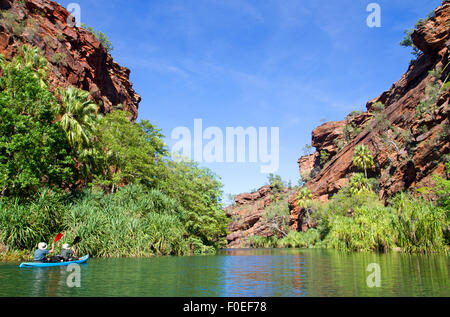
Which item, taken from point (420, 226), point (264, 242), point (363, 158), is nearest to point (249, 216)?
point (264, 242)

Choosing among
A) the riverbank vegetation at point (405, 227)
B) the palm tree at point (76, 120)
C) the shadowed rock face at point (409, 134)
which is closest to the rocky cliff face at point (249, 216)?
the shadowed rock face at point (409, 134)

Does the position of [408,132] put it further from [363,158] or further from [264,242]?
[264,242]

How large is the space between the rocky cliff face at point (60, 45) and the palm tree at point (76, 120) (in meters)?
9.44

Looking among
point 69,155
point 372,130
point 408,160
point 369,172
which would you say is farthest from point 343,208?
point 69,155

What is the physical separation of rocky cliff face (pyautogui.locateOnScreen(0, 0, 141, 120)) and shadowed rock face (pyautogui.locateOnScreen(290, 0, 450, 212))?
47863mm

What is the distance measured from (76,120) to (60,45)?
25.1 m

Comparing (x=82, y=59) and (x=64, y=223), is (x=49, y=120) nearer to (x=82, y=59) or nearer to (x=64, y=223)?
(x=64, y=223)

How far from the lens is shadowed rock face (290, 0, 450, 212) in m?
44.5

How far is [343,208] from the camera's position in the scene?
58.9 metres

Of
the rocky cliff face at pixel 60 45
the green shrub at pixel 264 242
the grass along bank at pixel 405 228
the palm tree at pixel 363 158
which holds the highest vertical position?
the rocky cliff face at pixel 60 45

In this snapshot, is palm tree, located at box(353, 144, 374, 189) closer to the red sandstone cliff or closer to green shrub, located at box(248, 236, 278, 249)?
the red sandstone cliff

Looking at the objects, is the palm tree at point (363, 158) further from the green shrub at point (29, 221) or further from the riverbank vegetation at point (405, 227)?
the green shrub at point (29, 221)

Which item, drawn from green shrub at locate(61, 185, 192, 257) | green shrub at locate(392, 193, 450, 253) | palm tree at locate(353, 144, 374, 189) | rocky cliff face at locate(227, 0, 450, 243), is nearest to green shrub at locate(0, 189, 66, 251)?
green shrub at locate(61, 185, 192, 257)

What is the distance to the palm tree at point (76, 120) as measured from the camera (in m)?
29.6
